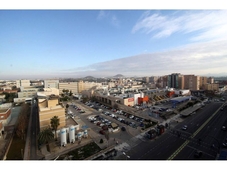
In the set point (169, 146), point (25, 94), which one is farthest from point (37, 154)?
point (25, 94)

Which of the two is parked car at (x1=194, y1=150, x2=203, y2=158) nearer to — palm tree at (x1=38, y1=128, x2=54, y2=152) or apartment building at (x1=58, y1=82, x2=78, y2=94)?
palm tree at (x1=38, y1=128, x2=54, y2=152)

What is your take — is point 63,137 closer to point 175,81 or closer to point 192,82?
point 192,82

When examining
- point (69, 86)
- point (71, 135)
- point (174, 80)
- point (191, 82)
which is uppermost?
point (174, 80)

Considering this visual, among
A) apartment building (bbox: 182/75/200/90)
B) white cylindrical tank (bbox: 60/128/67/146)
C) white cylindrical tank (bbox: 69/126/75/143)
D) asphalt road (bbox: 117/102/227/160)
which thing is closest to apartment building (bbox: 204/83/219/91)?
apartment building (bbox: 182/75/200/90)

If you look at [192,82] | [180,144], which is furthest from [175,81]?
[180,144]

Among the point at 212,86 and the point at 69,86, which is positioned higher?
the point at 69,86

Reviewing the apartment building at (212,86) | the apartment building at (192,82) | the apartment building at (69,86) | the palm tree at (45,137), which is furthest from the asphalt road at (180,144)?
the apartment building at (69,86)

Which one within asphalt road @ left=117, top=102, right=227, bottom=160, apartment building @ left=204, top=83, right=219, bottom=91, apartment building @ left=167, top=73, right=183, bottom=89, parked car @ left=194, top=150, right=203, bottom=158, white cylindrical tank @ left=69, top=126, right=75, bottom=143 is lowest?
asphalt road @ left=117, top=102, right=227, bottom=160

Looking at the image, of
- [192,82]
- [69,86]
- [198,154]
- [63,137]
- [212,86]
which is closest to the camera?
[198,154]

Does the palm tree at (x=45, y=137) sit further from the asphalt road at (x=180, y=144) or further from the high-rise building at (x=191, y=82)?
the high-rise building at (x=191, y=82)
